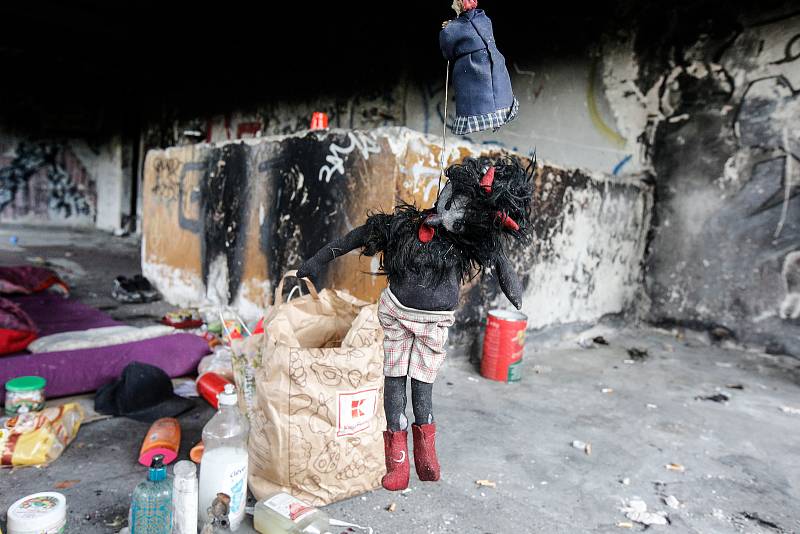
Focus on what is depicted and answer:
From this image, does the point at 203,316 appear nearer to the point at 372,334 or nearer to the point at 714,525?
the point at 372,334

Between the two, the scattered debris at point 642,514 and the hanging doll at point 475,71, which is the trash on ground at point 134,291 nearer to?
the hanging doll at point 475,71

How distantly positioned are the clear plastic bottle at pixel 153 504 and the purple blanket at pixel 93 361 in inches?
58.6

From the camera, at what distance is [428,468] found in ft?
6.07

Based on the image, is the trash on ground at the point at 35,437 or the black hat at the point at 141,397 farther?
the black hat at the point at 141,397

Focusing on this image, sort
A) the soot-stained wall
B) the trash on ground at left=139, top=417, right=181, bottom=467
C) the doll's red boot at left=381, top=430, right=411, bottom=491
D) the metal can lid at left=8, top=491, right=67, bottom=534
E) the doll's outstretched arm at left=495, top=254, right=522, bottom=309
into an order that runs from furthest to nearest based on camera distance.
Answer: the soot-stained wall < the trash on ground at left=139, top=417, right=181, bottom=467 < the doll's red boot at left=381, top=430, right=411, bottom=491 < the doll's outstretched arm at left=495, top=254, right=522, bottom=309 < the metal can lid at left=8, top=491, right=67, bottom=534

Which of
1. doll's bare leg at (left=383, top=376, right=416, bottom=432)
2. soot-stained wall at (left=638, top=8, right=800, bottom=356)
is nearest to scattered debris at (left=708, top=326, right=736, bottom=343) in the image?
soot-stained wall at (left=638, top=8, right=800, bottom=356)

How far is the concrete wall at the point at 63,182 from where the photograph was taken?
11.9 metres

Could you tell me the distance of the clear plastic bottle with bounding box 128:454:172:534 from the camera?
146 cm

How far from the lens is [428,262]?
66.5 inches

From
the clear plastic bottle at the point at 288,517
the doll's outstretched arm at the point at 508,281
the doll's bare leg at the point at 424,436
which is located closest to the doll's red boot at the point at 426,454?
the doll's bare leg at the point at 424,436

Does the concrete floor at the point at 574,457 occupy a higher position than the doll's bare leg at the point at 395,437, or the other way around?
the doll's bare leg at the point at 395,437

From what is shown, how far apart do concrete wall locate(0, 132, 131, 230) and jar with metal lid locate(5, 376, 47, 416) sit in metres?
11.0

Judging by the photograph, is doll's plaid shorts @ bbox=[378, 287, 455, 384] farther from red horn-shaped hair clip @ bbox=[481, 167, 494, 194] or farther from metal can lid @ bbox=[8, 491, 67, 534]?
metal can lid @ bbox=[8, 491, 67, 534]

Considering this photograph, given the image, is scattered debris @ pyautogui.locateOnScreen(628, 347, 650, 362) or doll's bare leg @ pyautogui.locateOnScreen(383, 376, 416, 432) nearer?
doll's bare leg @ pyautogui.locateOnScreen(383, 376, 416, 432)
